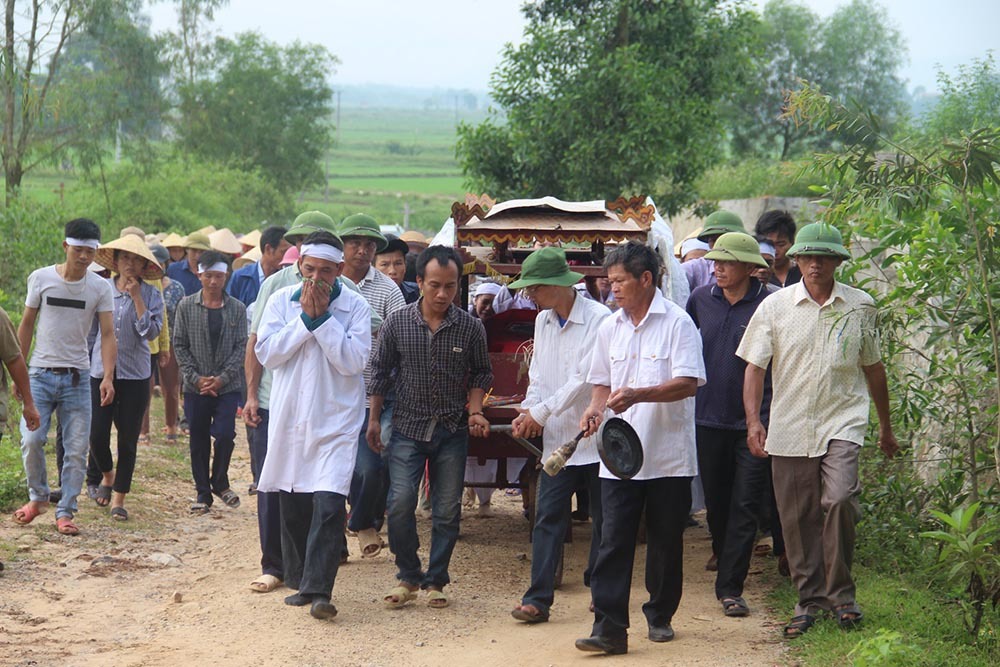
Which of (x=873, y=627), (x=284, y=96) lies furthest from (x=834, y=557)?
(x=284, y=96)

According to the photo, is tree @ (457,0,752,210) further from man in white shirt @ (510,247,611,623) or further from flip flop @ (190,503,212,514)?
man in white shirt @ (510,247,611,623)

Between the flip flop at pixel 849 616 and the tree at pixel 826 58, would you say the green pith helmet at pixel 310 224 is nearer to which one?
the flip flop at pixel 849 616

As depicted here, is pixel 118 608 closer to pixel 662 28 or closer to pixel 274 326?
pixel 274 326

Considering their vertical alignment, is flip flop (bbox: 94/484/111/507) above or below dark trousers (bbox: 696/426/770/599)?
below

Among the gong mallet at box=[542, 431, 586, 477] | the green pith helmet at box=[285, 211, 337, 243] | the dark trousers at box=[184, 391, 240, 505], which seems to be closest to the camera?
the gong mallet at box=[542, 431, 586, 477]

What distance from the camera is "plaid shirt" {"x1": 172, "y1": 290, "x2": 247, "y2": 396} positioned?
10.5m

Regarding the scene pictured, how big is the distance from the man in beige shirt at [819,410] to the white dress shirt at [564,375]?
0.90m

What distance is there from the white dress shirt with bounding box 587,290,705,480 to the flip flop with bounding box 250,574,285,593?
7.60 feet

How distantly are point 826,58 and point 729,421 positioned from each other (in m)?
42.9

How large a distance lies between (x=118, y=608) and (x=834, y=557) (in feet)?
13.4

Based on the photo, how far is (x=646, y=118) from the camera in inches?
708

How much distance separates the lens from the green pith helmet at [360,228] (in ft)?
28.9

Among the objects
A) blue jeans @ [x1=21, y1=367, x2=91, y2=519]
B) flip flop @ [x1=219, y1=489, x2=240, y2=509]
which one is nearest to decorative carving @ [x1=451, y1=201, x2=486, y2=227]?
blue jeans @ [x1=21, y1=367, x2=91, y2=519]

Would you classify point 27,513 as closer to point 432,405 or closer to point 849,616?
point 432,405
